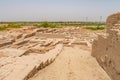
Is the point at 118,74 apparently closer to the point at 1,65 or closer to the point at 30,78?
the point at 30,78

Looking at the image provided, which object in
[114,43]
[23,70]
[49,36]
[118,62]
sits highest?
[114,43]

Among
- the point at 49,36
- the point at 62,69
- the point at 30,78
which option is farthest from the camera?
the point at 49,36

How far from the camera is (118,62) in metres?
6.69

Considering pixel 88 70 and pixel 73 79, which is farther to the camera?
pixel 88 70

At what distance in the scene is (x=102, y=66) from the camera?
9.39m

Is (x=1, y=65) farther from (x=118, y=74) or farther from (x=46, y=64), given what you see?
(x=118, y=74)

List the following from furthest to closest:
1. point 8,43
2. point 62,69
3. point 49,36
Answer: point 49,36, point 8,43, point 62,69

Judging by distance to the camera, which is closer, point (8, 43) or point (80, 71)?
point (80, 71)

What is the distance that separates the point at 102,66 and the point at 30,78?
388 cm

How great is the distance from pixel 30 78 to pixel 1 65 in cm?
188

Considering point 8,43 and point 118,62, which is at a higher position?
point 118,62

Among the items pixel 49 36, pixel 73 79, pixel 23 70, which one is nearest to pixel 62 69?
pixel 73 79

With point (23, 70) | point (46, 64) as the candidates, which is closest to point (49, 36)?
point (46, 64)

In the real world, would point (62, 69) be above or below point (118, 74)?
below
